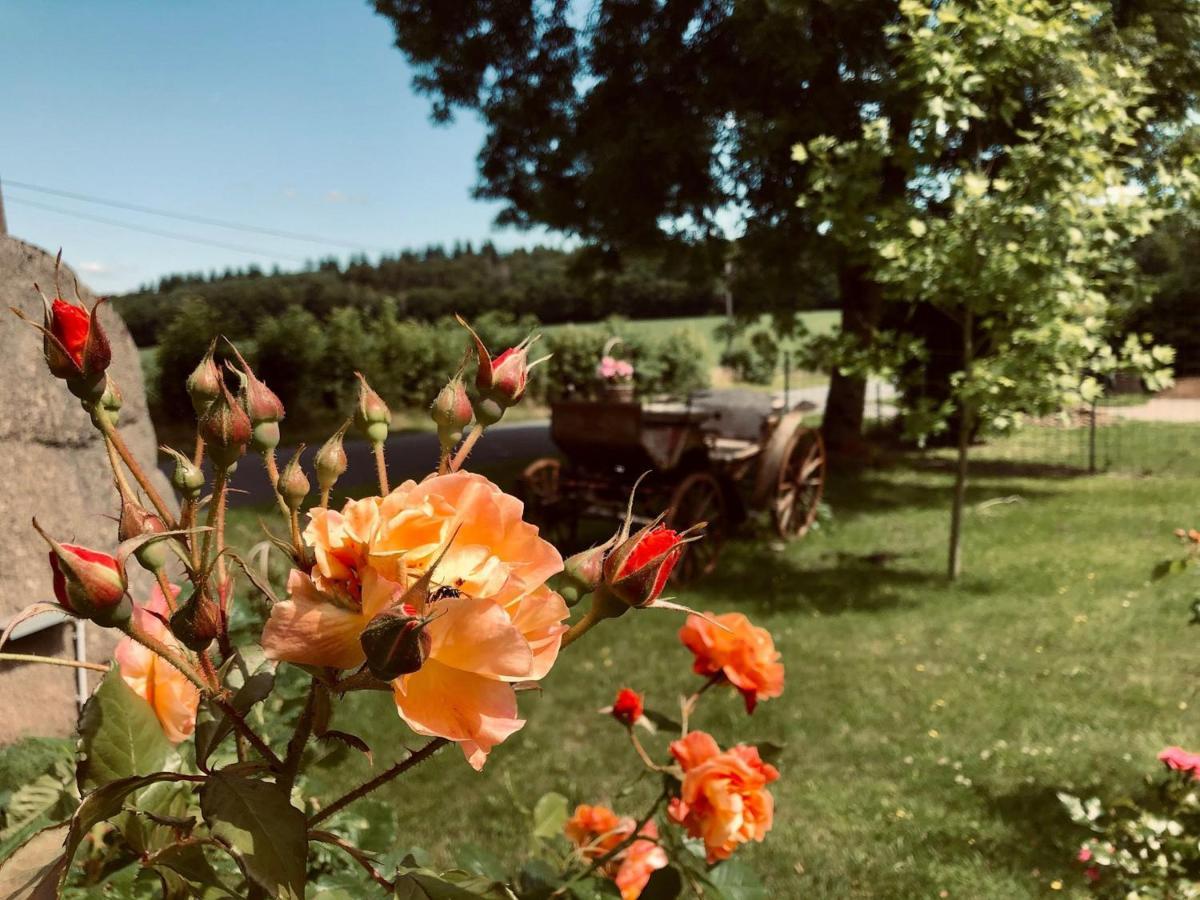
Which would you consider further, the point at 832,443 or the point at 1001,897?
the point at 832,443

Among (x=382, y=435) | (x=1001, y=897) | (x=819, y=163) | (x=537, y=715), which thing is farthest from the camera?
(x=819, y=163)

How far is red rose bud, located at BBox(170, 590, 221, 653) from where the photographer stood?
48 centimetres

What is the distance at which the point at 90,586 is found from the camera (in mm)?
482

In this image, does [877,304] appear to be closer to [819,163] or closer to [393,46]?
[819,163]

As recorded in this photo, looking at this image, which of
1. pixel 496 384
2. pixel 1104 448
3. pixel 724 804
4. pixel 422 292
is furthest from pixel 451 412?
pixel 422 292

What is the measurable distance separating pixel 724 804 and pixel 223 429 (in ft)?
2.35

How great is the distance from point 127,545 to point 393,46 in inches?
442

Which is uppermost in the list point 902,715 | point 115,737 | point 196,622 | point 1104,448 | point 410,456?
point 196,622

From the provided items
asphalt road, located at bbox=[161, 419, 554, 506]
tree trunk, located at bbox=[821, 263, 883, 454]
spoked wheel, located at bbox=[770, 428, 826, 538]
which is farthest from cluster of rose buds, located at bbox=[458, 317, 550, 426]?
tree trunk, located at bbox=[821, 263, 883, 454]

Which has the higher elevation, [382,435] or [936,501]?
[382,435]

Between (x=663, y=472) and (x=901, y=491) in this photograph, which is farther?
(x=901, y=491)

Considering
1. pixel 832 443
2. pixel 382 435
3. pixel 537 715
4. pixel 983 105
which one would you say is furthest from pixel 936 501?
pixel 382 435

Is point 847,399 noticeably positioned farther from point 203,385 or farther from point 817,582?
point 203,385

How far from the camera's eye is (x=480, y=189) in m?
10.9
